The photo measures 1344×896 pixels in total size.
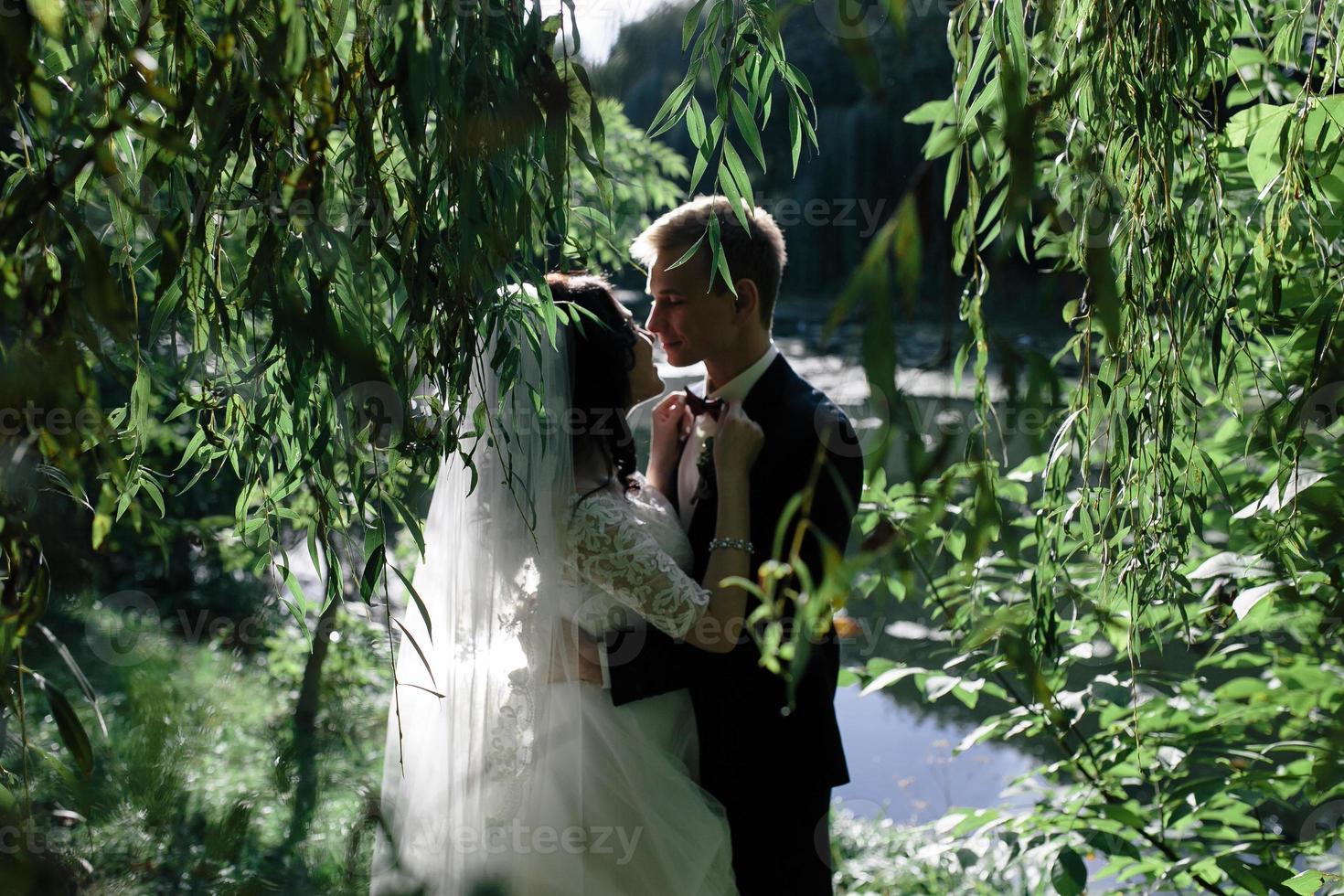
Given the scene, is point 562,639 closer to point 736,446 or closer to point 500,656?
point 500,656

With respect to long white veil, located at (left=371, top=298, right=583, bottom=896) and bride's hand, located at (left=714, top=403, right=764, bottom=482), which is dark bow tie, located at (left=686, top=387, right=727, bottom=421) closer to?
bride's hand, located at (left=714, top=403, right=764, bottom=482)

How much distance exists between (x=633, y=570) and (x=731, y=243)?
0.64 meters

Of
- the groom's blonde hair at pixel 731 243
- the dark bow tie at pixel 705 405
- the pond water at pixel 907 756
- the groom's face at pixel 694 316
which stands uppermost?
the groom's blonde hair at pixel 731 243

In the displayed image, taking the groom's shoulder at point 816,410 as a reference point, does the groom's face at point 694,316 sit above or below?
above

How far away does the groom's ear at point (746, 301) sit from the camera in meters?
2.03

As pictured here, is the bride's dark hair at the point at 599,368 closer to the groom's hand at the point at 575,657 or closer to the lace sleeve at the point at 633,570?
the lace sleeve at the point at 633,570

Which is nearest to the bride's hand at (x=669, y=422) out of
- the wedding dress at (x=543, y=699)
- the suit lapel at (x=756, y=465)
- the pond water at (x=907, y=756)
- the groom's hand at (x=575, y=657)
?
the suit lapel at (x=756, y=465)

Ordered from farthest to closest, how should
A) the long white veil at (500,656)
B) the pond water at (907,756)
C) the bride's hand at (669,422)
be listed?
the pond water at (907,756) < the bride's hand at (669,422) < the long white veil at (500,656)

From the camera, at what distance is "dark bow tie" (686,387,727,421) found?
6.39ft

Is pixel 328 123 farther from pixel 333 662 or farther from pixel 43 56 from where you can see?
pixel 333 662

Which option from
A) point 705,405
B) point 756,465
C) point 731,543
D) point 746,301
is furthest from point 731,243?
point 731,543

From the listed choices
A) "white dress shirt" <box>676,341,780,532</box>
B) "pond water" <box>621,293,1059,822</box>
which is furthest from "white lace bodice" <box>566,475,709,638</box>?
"pond water" <box>621,293,1059,822</box>

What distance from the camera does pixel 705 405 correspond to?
6.44 ft

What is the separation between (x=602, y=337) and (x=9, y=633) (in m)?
1.14
